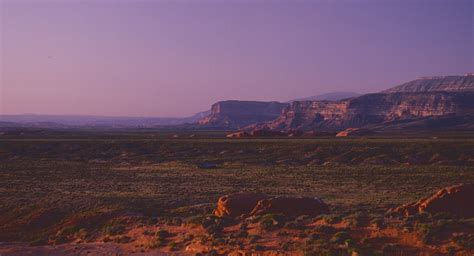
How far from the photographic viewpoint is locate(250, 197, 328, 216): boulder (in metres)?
19.1

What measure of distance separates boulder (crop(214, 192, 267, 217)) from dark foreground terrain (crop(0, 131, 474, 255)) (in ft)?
3.08

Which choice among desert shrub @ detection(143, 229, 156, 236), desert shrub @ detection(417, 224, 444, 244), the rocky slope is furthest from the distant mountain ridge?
desert shrub @ detection(417, 224, 444, 244)

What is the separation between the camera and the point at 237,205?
20375mm

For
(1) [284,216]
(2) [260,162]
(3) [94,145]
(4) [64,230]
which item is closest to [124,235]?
(4) [64,230]

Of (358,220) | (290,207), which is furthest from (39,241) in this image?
(358,220)

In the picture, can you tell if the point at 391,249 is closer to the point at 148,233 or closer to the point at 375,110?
the point at 148,233

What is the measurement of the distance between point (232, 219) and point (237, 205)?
1541 millimetres

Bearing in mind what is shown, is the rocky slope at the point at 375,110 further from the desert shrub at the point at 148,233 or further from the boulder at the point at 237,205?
the desert shrub at the point at 148,233

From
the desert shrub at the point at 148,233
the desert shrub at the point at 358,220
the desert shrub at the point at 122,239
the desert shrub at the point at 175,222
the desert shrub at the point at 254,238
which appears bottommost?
the desert shrub at the point at 122,239

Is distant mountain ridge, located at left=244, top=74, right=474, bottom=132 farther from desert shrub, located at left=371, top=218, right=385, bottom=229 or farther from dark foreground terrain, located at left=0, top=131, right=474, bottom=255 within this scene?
desert shrub, located at left=371, top=218, right=385, bottom=229

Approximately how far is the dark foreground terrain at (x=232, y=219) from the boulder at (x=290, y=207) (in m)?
1.18

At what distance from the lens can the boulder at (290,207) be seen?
19.1 meters

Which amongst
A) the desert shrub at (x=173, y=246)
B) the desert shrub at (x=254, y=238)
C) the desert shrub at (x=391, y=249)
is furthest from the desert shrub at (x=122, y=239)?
the desert shrub at (x=391, y=249)

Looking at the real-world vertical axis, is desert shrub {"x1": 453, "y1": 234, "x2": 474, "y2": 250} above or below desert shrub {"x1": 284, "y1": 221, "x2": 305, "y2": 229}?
above
